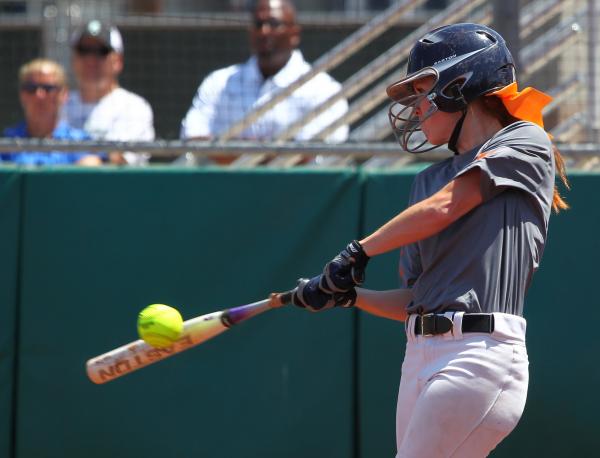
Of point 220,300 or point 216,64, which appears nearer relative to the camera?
point 220,300

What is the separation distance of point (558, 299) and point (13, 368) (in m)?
2.76

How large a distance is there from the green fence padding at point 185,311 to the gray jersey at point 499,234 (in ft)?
6.42

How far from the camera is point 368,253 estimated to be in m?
3.25

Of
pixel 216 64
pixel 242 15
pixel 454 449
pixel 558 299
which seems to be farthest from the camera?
pixel 242 15

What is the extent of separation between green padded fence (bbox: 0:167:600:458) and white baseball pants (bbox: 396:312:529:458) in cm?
201

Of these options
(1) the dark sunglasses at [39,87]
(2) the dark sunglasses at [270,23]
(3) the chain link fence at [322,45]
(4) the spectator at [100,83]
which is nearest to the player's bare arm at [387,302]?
(3) the chain link fence at [322,45]

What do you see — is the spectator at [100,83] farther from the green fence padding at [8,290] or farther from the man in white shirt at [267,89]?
the green fence padding at [8,290]

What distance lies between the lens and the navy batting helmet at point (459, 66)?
3250mm

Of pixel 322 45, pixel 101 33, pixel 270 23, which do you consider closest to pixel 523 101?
pixel 270 23

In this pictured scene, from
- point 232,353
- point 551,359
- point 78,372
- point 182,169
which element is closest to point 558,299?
point 551,359

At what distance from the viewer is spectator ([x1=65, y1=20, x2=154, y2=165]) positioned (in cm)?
615

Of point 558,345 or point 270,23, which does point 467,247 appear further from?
point 270,23

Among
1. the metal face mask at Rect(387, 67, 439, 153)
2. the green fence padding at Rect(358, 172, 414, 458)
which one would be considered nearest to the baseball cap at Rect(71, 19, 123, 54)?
the green fence padding at Rect(358, 172, 414, 458)

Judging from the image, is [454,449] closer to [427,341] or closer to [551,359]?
[427,341]
